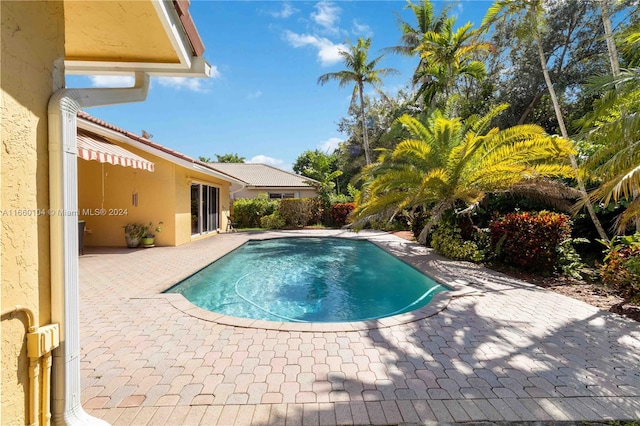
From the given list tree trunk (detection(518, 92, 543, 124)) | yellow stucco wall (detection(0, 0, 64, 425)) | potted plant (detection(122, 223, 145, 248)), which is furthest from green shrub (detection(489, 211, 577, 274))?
tree trunk (detection(518, 92, 543, 124))

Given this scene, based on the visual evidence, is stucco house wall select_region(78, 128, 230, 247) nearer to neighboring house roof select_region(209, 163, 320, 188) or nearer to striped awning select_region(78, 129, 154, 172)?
striped awning select_region(78, 129, 154, 172)

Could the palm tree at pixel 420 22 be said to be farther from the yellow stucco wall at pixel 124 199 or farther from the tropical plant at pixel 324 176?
the yellow stucco wall at pixel 124 199

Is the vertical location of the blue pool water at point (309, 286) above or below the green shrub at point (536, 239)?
below

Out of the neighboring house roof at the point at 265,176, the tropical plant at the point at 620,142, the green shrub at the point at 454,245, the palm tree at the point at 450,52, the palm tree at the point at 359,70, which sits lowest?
the green shrub at the point at 454,245

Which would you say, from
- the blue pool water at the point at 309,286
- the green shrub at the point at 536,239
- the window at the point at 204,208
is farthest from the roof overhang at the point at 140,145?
the green shrub at the point at 536,239

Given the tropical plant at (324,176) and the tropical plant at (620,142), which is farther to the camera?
the tropical plant at (324,176)

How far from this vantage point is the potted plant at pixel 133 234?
50.9ft

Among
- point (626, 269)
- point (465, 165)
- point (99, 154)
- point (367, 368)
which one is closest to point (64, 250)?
point (367, 368)

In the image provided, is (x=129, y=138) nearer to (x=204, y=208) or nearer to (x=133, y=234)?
(x=133, y=234)

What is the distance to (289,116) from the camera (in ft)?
99.0

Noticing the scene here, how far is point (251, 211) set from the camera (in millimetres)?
28719

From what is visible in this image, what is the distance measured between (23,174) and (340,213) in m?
26.4

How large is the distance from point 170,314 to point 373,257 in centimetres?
1102

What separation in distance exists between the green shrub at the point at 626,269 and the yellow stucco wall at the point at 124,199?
17880 mm
